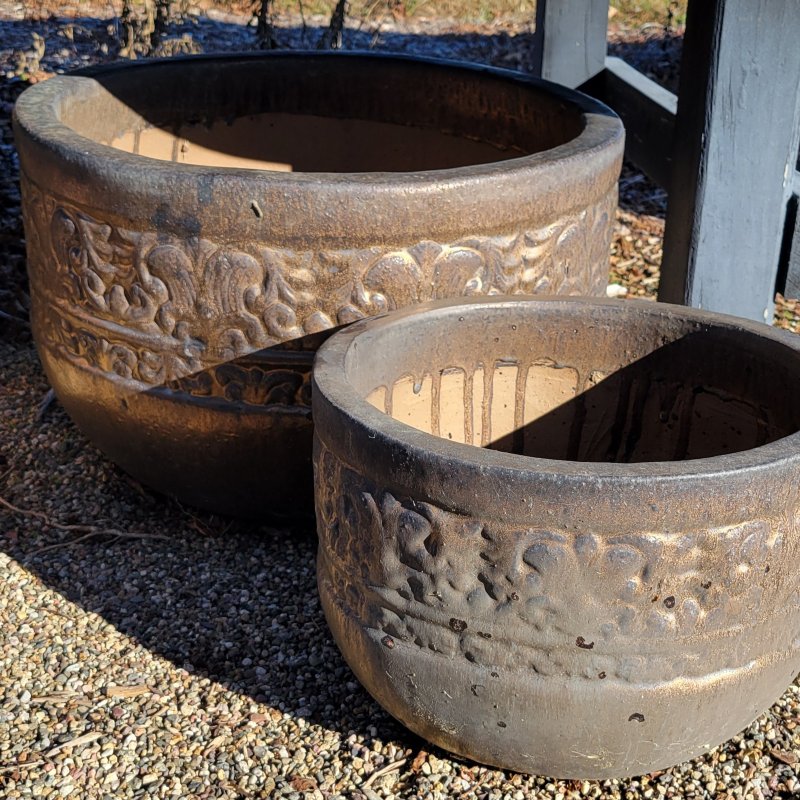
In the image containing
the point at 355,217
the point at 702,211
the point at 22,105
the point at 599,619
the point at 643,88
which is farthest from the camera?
the point at 643,88

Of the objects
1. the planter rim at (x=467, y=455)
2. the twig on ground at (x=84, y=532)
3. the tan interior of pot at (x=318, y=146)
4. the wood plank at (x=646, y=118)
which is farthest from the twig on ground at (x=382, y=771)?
the wood plank at (x=646, y=118)

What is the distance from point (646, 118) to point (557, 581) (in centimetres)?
244

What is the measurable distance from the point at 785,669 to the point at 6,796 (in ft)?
4.31

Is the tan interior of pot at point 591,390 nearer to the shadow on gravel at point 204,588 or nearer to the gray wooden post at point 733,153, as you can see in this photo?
the shadow on gravel at point 204,588

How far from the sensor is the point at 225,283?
2387mm

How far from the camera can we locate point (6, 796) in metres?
2.02

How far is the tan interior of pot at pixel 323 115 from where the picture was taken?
10.8 ft

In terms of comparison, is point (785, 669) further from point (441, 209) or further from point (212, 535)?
→ point (212, 535)

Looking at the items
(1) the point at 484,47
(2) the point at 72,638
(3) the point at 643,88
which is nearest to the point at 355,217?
(2) the point at 72,638

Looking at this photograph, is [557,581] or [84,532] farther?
[84,532]

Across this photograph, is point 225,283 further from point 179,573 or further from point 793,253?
point 793,253

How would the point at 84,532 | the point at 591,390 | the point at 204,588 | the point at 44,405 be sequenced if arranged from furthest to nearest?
the point at 44,405 → the point at 84,532 → the point at 204,588 → the point at 591,390

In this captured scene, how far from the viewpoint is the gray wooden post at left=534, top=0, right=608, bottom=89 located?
14.0 feet

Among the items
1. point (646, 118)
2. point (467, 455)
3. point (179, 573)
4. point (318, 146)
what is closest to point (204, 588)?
point (179, 573)
